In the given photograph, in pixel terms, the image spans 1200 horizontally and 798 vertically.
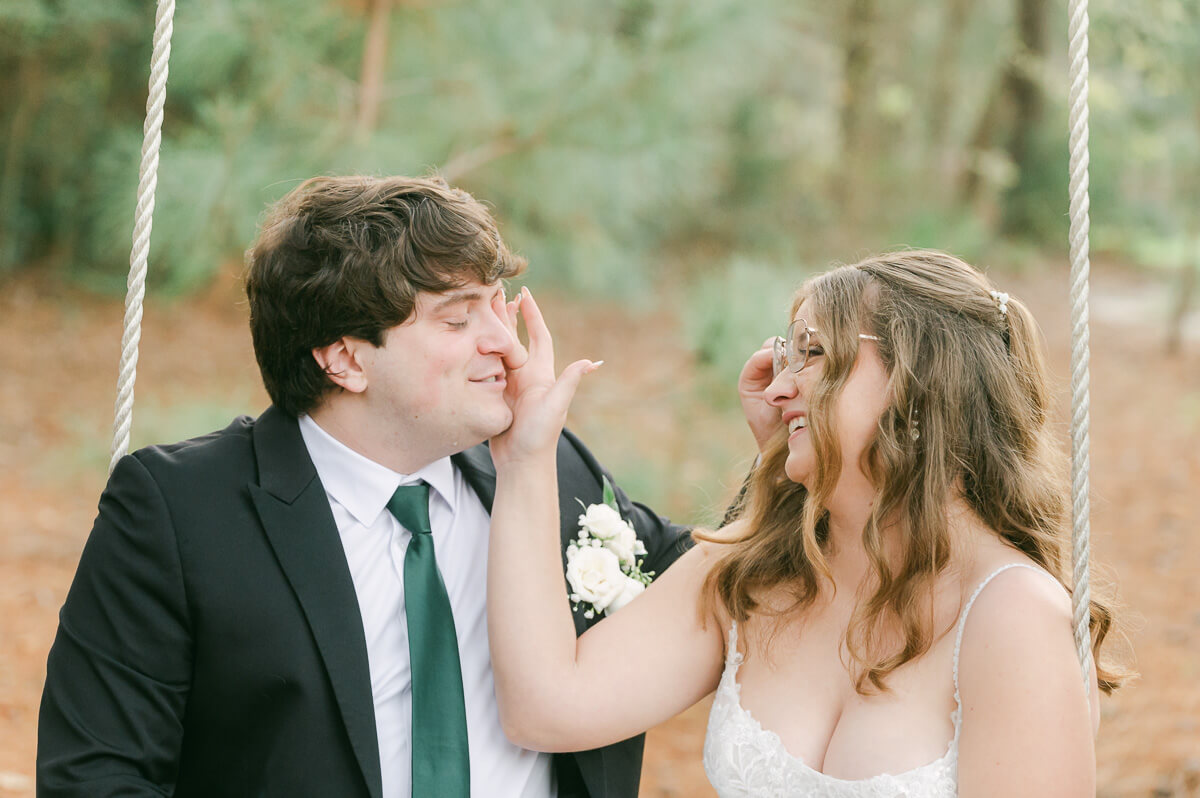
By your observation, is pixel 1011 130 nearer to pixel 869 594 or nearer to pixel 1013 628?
pixel 869 594

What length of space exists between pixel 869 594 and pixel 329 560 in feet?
3.18

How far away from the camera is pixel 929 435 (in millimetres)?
1952

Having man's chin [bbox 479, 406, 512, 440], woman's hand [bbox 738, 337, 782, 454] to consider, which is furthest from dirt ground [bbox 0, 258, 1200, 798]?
man's chin [bbox 479, 406, 512, 440]

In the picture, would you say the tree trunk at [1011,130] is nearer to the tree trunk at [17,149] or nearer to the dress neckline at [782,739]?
the tree trunk at [17,149]

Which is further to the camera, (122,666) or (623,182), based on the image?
(623,182)

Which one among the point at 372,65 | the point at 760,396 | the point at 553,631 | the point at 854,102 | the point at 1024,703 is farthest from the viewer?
the point at 854,102

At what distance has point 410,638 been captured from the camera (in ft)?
6.81

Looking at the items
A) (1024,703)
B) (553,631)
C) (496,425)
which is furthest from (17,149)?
(1024,703)

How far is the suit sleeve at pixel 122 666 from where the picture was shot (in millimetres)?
1844

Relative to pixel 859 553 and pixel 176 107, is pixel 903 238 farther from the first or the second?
pixel 859 553

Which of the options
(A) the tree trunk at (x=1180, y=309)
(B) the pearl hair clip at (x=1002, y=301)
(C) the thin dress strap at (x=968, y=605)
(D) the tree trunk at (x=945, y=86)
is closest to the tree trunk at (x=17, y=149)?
(B) the pearl hair clip at (x=1002, y=301)

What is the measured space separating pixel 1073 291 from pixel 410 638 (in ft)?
4.27

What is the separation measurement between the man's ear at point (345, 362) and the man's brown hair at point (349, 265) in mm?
16

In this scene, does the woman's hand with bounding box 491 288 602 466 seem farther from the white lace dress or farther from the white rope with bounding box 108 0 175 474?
the white rope with bounding box 108 0 175 474
